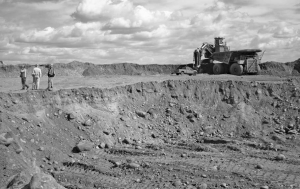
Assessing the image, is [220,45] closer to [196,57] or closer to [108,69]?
[196,57]

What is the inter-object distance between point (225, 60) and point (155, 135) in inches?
493

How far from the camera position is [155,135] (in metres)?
15.5

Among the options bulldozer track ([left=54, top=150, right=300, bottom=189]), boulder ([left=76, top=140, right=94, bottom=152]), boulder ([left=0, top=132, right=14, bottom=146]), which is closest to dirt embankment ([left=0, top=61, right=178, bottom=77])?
boulder ([left=76, top=140, right=94, bottom=152])

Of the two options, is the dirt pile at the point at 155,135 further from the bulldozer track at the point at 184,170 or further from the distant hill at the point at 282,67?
the distant hill at the point at 282,67

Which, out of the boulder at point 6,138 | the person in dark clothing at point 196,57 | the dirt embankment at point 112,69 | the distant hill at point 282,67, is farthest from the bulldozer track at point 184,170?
the dirt embankment at point 112,69

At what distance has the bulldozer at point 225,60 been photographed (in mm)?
24953

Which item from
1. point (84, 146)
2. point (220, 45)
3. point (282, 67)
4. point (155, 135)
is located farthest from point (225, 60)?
point (84, 146)

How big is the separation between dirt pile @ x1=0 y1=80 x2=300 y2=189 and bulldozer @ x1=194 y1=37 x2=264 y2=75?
22.3ft

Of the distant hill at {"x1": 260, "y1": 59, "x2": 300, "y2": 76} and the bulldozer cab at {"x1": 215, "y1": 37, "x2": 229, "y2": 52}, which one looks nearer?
the bulldozer cab at {"x1": 215, "y1": 37, "x2": 229, "y2": 52}

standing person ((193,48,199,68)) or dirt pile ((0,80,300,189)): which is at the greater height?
standing person ((193,48,199,68))

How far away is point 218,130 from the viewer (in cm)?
1630

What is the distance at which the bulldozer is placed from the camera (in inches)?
Answer: 982

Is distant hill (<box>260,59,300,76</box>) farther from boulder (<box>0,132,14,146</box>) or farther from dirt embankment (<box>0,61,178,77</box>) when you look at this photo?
boulder (<box>0,132,14,146</box>)

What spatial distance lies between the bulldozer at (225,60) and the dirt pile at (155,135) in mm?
6812
